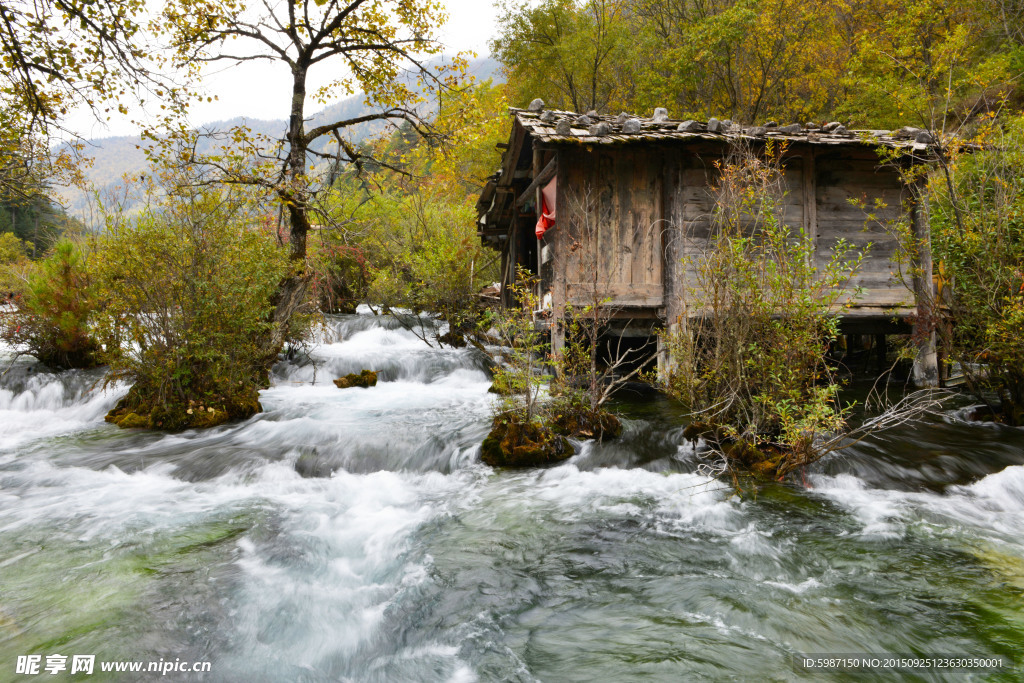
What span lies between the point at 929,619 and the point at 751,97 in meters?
26.2

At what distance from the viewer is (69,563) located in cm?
419

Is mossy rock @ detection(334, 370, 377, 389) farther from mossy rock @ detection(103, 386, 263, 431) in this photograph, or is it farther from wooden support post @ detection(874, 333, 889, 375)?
wooden support post @ detection(874, 333, 889, 375)

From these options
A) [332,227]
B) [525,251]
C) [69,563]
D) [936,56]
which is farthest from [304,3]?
[936,56]

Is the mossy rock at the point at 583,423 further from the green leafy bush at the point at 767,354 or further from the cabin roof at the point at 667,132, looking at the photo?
the cabin roof at the point at 667,132

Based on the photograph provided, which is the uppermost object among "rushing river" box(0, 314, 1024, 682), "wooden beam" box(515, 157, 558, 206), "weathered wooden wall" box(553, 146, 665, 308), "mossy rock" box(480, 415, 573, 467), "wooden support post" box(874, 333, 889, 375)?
"wooden beam" box(515, 157, 558, 206)

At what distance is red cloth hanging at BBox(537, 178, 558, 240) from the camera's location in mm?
10547

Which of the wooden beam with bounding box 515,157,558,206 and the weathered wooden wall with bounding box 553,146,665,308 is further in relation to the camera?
the wooden beam with bounding box 515,157,558,206

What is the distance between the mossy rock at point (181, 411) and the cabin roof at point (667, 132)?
608cm

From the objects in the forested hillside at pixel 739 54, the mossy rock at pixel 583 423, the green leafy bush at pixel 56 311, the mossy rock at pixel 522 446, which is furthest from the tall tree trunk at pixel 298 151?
the forested hillside at pixel 739 54

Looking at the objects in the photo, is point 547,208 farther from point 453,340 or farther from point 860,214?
point 860,214

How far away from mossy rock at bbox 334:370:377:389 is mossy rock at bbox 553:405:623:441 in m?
5.91

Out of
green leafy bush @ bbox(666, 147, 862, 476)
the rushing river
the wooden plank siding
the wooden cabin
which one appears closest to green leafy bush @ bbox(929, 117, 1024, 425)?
the rushing river

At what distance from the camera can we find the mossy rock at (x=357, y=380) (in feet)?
38.2

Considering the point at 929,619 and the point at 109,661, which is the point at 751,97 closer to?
the point at 929,619
